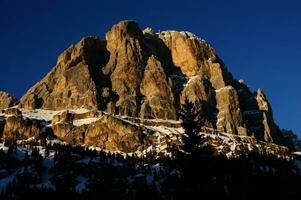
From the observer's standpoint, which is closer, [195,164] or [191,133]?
[195,164]

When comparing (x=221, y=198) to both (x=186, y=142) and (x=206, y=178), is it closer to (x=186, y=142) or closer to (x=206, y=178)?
(x=206, y=178)

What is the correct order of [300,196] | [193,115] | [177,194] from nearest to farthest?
[177,194] → [193,115] → [300,196]

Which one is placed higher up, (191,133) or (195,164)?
(191,133)

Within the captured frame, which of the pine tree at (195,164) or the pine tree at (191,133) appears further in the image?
the pine tree at (191,133)

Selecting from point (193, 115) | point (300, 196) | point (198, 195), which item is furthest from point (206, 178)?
point (300, 196)

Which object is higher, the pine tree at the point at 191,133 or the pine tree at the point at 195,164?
the pine tree at the point at 191,133

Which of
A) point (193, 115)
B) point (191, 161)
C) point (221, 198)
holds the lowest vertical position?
point (221, 198)

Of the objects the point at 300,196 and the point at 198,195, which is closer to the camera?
the point at 198,195

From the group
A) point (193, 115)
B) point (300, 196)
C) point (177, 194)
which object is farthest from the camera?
point (300, 196)

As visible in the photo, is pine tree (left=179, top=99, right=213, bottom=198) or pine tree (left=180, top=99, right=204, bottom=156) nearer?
pine tree (left=179, top=99, right=213, bottom=198)

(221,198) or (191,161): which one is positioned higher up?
(191,161)

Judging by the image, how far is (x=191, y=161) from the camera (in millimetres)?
69438

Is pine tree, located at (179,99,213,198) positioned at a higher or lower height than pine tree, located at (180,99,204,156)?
lower

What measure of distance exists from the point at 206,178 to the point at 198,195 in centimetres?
242
